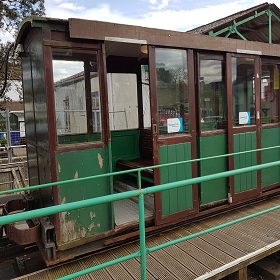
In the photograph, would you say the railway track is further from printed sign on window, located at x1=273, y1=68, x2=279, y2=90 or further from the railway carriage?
printed sign on window, located at x1=273, y1=68, x2=279, y2=90

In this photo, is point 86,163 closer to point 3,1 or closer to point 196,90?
point 196,90

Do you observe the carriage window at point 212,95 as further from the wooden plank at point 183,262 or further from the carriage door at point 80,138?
the wooden plank at point 183,262

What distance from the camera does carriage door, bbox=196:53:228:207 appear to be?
398 centimetres

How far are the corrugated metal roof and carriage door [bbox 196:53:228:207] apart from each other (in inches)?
59.4

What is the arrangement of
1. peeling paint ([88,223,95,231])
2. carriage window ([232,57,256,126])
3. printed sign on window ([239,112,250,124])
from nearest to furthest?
1. peeling paint ([88,223,95,231])
2. carriage window ([232,57,256,126])
3. printed sign on window ([239,112,250,124])

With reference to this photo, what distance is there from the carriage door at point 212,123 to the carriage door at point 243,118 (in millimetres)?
106

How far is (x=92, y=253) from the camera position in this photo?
10.6 ft

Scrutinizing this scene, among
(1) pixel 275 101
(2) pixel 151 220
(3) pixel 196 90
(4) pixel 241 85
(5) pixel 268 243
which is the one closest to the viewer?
(5) pixel 268 243

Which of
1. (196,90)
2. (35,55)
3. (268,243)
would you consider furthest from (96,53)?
(268,243)

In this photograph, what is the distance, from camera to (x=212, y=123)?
13.7 ft

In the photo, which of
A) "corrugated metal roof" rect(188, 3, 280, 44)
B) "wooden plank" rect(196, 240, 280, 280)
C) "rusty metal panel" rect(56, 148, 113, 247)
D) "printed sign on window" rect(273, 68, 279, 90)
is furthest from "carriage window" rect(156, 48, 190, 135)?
"printed sign on window" rect(273, 68, 279, 90)

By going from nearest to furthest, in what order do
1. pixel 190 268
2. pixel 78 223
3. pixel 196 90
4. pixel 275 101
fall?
pixel 190 268, pixel 78 223, pixel 196 90, pixel 275 101

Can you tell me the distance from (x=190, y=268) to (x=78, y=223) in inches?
47.4

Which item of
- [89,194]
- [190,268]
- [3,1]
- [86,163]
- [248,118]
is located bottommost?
[190,268]
